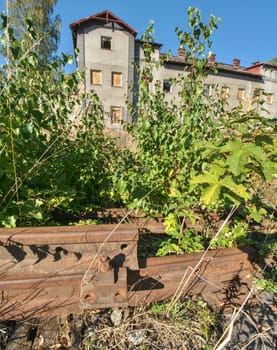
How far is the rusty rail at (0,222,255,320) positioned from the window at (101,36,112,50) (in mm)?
20141

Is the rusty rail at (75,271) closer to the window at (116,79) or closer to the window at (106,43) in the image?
the window at (116,79)

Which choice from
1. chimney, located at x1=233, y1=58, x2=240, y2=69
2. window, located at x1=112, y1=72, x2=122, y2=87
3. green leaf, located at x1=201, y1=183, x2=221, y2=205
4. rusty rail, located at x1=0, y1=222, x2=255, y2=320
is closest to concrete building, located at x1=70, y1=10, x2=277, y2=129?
window, located at x1=112, y1=72, x2=122, y2=87

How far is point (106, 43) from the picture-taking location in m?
18.0

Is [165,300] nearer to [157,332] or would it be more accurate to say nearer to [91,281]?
[157,332]

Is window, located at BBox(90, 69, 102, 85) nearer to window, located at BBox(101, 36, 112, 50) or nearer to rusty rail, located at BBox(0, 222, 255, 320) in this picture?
window, located at BBox(101, 36, 112, 50)

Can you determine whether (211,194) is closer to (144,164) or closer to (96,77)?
(144,164)

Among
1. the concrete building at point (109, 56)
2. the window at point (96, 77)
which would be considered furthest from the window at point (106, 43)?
the window at point (96, 77)

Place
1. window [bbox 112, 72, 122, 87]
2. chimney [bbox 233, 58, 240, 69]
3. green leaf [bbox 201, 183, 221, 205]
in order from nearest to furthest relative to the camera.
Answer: green leaf [bbox 201, 183, 221, 205], window [bbox 112, 72, 122, 87], chimney [bbox 233, 58, 240, 69]

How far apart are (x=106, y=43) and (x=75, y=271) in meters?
20.5

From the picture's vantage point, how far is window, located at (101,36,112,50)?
698 inches

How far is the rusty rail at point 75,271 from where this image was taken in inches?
52.6

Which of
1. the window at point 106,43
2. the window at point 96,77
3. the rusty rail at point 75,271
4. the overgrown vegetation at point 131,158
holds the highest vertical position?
the window at point 106,43

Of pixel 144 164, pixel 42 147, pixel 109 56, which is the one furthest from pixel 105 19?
pixel 42 147

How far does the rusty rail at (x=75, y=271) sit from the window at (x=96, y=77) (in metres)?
19.1
